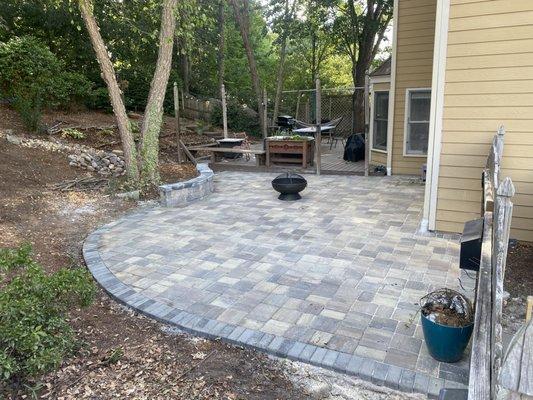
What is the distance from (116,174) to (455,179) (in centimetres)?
598

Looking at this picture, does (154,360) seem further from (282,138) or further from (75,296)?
(282,138)

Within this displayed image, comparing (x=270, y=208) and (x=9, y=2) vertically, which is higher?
(x=9, y=2)

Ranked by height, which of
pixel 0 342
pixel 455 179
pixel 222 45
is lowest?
pixel 0 342

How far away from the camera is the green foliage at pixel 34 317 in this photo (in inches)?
80.5

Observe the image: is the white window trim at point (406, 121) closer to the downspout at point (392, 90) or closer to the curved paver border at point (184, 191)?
the downspout at point (392, 90)

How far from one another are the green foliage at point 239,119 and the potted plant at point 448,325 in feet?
45.4

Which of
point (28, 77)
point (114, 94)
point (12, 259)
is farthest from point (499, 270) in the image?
point (28, 77)

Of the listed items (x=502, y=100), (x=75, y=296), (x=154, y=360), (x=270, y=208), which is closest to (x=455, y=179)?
(x=502, y=100)

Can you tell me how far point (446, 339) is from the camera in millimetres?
2385

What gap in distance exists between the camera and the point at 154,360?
260 centimetres

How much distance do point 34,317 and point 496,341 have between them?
7.16ft

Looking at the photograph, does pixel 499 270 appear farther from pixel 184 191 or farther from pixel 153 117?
pixel 153 117

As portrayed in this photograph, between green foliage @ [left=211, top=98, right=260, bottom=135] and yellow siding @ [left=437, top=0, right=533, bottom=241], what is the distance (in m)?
11.8

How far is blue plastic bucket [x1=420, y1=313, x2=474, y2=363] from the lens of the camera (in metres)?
2.36
